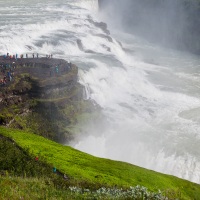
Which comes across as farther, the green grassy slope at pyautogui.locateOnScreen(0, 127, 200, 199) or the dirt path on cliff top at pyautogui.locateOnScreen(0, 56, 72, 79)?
the dirt path on cliff top at pyautogui.locateOnScreen(0, 56, 72, 79)

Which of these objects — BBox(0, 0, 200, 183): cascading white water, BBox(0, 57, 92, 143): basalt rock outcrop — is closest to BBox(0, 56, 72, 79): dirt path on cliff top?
BBox(0, 57, 92, 143): basalt rock outcrop

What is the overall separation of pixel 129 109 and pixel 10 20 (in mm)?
31754

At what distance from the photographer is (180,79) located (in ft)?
192

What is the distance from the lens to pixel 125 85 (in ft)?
165

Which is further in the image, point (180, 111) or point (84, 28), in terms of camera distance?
point (84, 28)

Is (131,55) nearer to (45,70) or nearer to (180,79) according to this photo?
(180,79)

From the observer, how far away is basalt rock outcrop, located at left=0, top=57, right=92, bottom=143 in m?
30.8

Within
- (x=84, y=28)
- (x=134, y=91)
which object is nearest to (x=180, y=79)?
(x=134, y=91)

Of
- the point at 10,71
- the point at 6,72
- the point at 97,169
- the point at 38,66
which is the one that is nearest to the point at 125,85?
the point at 38,66

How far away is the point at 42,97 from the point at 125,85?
746 inches

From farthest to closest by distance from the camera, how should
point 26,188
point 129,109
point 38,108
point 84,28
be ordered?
point 84,28
point 129,109
point 38,108
point 26,188

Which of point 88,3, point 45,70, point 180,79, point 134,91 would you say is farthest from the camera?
point 88,3

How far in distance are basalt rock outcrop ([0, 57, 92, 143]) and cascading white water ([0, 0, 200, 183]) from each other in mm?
2617

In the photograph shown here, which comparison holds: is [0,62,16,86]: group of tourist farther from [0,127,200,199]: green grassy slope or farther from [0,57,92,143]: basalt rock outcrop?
[0,127,200,199]: green grassy slope
